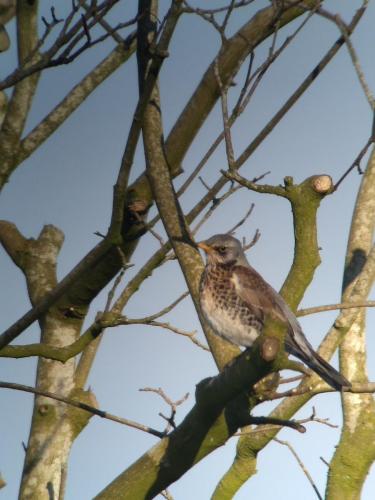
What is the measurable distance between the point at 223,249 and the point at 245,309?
0.95 m

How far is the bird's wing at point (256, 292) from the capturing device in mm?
5461

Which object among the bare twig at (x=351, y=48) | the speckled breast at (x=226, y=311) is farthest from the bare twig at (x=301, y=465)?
the bare twig at (x=351, y=48)

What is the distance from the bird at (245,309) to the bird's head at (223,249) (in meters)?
0.03

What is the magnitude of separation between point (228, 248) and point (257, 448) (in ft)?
5.83

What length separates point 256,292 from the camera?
590 centimetres

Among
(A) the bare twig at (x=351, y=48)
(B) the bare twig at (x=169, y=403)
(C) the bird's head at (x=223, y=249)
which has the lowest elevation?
(B) the bare twig at (x=169, y=403)

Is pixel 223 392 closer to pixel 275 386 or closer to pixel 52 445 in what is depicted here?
pixel 275 386

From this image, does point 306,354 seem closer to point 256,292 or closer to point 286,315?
point 286,315

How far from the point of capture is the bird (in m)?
5.30

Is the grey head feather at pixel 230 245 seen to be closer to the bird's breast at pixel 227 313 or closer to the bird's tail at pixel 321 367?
the bird's breast at pixel 227 313

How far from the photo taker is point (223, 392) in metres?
4.24

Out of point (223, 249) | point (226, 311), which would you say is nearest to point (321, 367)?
point (226, 311)

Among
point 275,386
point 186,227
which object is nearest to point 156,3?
point 186,227

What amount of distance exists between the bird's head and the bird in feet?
0.09
